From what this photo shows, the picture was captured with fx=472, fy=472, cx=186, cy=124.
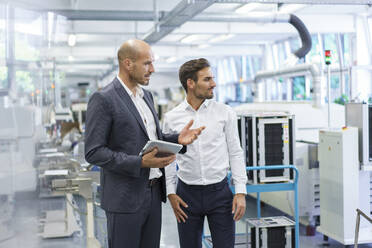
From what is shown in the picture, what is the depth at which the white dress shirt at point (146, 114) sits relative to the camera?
2.12 metres

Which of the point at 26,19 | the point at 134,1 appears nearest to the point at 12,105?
the point at 26,19

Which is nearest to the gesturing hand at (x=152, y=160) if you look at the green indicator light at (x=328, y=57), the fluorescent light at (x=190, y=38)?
the green indicator light at (x=328, y=57)

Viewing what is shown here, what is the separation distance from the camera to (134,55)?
6.76ft

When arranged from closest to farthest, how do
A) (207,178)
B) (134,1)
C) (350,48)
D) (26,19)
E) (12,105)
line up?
(207,178)
(12,105)
(26,19)
(134,1)
(350,48)

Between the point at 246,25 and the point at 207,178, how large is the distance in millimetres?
9219

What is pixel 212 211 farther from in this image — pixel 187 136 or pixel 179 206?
pixel 187 136

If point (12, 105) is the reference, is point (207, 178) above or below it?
below

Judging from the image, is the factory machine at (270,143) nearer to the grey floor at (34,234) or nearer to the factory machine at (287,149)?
the factory machine at (287,149)

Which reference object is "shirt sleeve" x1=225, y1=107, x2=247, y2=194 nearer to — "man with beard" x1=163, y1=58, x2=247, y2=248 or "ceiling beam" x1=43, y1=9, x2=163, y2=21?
"man with beard" x1=163, y1=58, x2=247, y2=248

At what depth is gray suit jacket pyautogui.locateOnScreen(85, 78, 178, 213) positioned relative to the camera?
1943 mm

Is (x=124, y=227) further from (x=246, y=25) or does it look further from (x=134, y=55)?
(x=246, y=25)

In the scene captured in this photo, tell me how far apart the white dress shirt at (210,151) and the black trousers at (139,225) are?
0.43 m

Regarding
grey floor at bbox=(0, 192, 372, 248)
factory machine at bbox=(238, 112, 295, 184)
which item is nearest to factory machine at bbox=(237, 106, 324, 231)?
factory machine at bbox=(238, 112, 295, 184)

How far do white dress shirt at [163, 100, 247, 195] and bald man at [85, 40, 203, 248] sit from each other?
0.43 metres
